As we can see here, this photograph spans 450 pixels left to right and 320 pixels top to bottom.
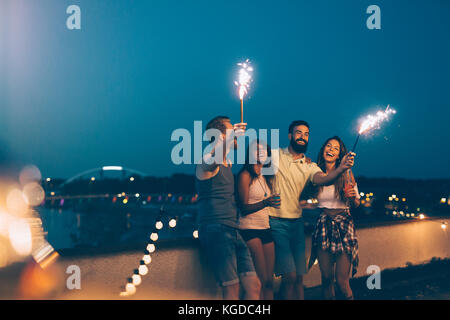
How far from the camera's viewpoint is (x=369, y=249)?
23.5ft

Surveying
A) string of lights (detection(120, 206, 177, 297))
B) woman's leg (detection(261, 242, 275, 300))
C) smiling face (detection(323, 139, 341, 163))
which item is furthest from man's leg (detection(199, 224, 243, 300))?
smiling face (detection(323, 139, 341, 163))

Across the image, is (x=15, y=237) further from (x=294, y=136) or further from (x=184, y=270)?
(x=294, y=136)

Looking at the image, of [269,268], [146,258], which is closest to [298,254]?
[269,268]

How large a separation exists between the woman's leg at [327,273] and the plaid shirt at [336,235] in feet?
0.28

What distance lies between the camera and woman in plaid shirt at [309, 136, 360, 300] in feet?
16.6

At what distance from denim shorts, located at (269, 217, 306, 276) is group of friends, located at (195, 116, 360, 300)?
11 millimetres

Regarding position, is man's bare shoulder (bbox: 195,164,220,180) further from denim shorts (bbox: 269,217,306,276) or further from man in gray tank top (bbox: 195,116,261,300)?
denim shorts (bbox: 269,217,306,276)

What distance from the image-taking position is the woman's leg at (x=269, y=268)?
4555mm

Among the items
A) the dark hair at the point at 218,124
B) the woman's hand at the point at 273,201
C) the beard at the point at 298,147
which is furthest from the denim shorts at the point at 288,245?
the dark hair at the point at 218,124

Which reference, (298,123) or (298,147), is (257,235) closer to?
(298,147)

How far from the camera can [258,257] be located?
4574 millimetres

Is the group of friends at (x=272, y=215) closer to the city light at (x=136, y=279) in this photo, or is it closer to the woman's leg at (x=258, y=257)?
the woman's leg at (x=258, y=257)

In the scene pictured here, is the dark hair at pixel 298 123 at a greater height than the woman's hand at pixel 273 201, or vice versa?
the dark hair at pixel 298 123
